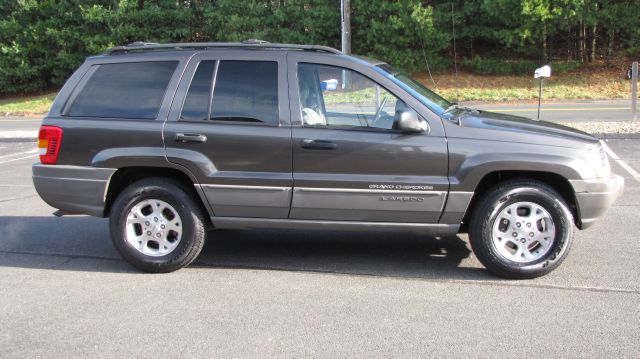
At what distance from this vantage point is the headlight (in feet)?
15.4

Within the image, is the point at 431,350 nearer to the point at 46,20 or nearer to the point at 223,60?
the point at 223,60

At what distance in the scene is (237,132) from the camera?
4875mm

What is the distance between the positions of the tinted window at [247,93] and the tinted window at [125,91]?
48cm

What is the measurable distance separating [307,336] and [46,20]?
100 feet

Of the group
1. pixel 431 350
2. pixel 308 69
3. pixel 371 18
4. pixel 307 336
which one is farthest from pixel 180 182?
pixel 371 18

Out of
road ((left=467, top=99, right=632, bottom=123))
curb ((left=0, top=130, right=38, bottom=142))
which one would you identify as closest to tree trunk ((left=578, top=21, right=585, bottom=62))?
road ((left=467, top=99, right=632, bottom=123))

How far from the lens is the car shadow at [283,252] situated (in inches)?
204

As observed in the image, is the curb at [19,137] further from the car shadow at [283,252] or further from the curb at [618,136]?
the curb at [618,136]

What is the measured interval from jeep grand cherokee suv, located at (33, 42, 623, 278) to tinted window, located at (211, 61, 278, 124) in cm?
1

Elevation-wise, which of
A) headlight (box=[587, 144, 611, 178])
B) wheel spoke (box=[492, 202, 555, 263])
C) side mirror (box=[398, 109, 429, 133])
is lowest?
wheel spoke (box=[492, 202, 555, 263])

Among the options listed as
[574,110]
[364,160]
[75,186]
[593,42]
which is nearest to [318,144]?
[364,160]

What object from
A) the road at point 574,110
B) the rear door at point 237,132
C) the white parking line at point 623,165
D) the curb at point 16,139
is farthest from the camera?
the road at point 574,110

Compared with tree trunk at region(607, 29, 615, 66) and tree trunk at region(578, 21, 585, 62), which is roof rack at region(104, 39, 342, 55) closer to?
tree trunk at region(607, 29, 615, 66)

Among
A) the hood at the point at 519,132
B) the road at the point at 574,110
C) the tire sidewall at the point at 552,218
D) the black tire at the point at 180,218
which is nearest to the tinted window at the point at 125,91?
the black tire at the point at 180,218
